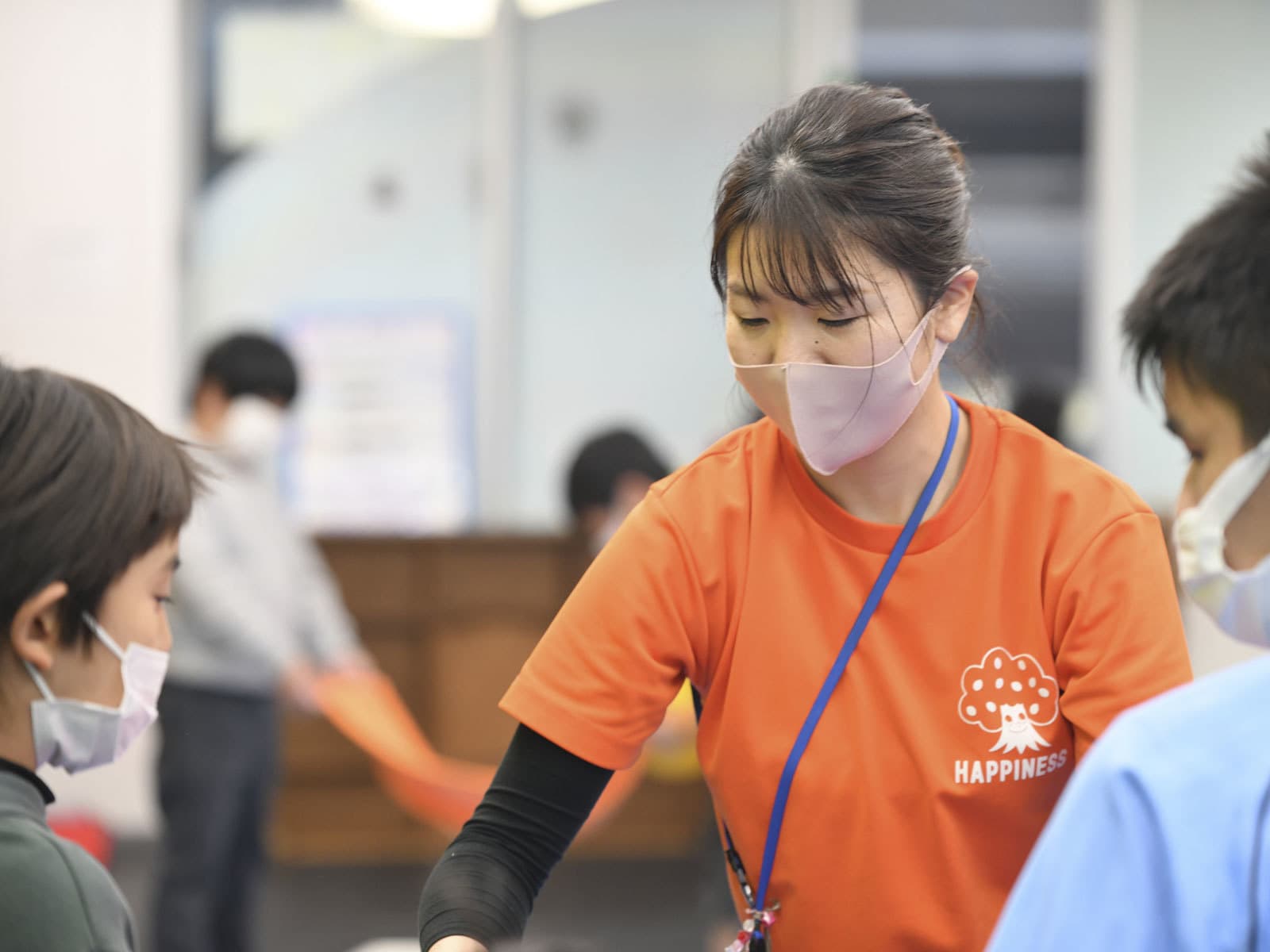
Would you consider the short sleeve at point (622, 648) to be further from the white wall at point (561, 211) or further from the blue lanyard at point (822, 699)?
the white wall at point (561, 211)

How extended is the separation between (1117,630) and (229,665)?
2.19m

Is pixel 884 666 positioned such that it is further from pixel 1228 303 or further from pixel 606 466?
pixel 606 466

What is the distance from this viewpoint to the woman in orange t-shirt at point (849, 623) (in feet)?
3.36

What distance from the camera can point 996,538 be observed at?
3.52 ft

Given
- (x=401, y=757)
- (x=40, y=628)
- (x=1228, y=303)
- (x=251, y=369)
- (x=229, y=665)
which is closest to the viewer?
(x=1228, y=303)

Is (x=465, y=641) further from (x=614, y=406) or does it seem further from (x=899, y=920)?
(x=899, y=920)

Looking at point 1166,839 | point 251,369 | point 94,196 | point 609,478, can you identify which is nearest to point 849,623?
point 1166,839

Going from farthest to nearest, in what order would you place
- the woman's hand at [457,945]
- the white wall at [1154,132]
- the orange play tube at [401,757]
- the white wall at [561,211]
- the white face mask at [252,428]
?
the white wall at [561,211] → the white wall at [1154,132] → the orange play tube at [401,757] → the white face mask at [252,428] → the woman's hand at [457,945]

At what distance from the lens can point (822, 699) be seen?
1.05 metres

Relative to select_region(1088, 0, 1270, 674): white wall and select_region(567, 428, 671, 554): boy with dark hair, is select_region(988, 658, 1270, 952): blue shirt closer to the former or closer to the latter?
select_region(567, 428, 671, 554): boy with dark hair

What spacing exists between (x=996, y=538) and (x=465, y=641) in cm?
347

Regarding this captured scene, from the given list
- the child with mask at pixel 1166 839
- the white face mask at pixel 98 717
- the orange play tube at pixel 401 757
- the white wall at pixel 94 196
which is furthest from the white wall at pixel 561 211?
the child with mask at pixel 1166 839

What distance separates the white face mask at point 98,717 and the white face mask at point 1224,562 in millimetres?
843

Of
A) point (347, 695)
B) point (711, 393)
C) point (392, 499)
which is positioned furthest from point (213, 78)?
point (347, 695)
